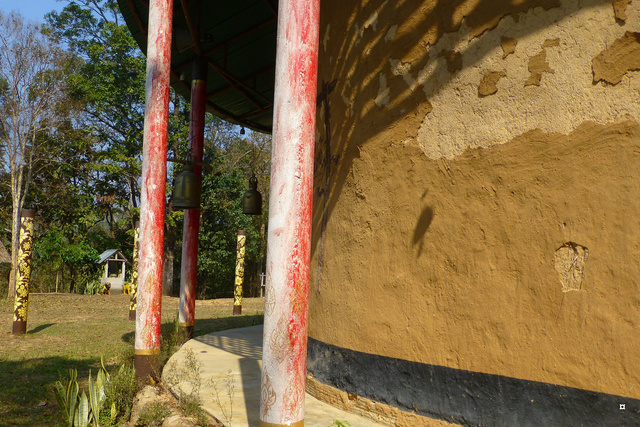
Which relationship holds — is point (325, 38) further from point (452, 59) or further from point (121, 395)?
point (121, 395)

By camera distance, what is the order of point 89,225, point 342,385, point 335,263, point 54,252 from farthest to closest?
1. point 89,225
2. point 54,252
3. point 335,263
4. point 342,385

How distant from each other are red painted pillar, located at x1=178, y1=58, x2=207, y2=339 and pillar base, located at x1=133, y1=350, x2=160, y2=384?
1.97 metres

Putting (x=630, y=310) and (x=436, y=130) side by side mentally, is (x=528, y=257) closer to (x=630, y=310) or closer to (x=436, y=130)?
(x=630, y=310)

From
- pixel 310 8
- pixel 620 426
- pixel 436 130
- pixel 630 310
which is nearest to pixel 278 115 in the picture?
pixel 310 8

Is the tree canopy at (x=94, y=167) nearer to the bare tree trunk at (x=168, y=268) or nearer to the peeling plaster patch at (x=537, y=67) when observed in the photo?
the bare tree trunk at (x=168, y=268)

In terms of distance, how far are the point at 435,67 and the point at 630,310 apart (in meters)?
1.92

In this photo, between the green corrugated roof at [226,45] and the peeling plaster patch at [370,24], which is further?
the green corrugated roof at [226,45]

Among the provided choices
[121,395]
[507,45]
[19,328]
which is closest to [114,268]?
[19,328]

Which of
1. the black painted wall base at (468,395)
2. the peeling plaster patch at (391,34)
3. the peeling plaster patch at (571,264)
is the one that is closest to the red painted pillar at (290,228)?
the black painted wall base at (468,395)

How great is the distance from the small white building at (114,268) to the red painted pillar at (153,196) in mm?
22962

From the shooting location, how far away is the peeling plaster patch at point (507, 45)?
323cm

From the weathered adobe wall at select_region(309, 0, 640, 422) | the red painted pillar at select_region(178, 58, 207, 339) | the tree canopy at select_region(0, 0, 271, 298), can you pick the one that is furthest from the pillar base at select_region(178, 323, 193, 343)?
the tree canopy at select_region(0, 0, 271, 298)

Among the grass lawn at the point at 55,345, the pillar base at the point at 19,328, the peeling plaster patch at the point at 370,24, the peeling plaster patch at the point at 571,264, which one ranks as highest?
the peeling plaster patch at the point at 370,24

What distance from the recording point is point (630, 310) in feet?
8.71
